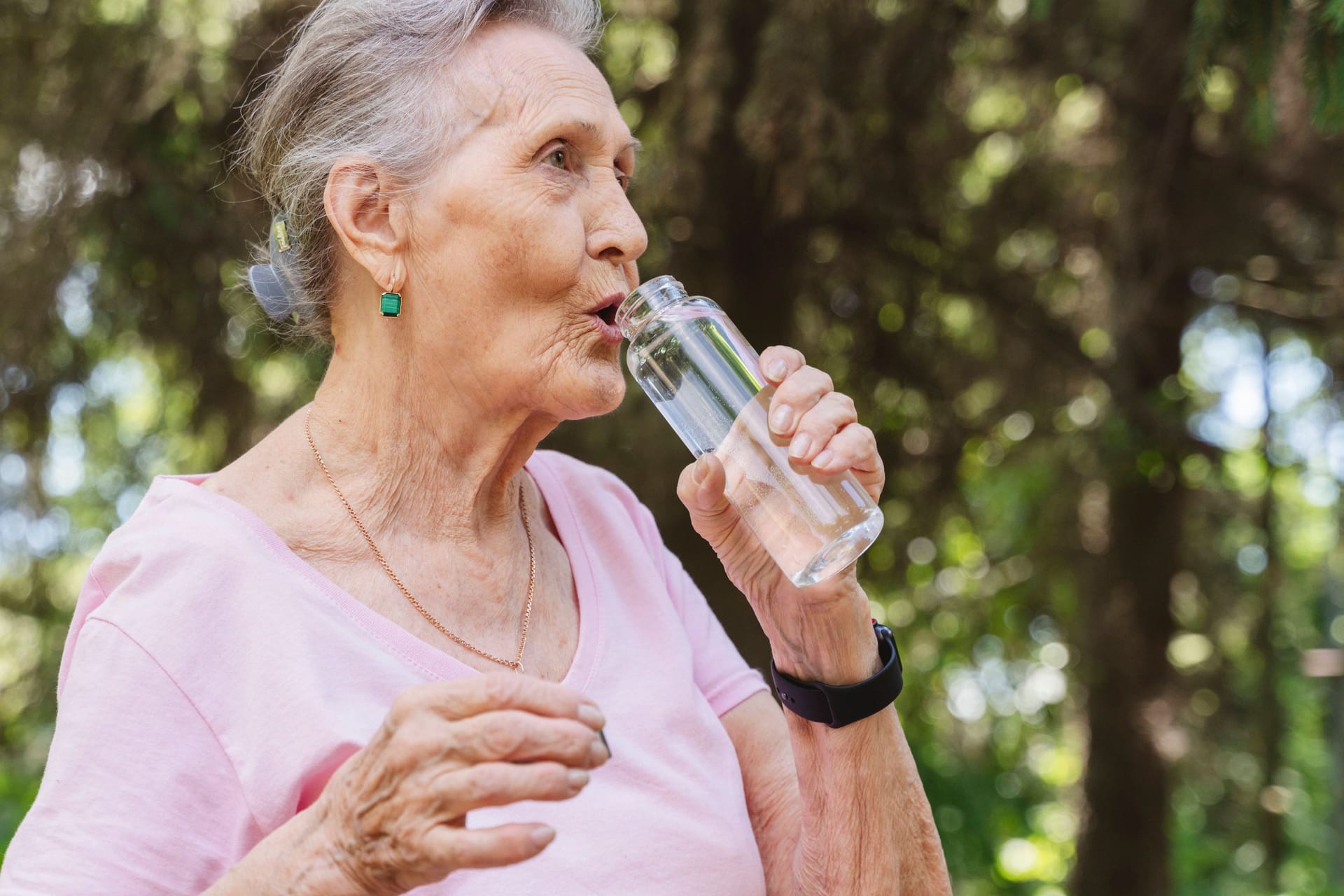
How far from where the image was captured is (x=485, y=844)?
1.19 m

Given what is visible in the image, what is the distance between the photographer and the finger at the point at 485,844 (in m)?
1.18

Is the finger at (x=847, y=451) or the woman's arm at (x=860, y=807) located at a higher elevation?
the finger at (x=847, y=451)

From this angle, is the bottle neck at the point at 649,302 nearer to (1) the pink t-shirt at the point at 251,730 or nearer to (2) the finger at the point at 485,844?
(1) the pink t-shirt at the point at 251,730

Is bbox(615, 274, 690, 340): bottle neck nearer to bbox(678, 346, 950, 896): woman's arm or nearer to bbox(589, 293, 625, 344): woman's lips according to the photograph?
bbox(589, 293, 625, 344): woman's lips

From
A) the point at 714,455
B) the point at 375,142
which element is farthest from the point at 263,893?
the point at 375,142

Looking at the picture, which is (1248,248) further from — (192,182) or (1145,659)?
(192,182)

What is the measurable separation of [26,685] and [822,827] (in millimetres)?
4555

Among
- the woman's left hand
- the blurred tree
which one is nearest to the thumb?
the woman's left hand

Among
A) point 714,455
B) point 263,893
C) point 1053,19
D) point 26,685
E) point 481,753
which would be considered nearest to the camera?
point 481,753

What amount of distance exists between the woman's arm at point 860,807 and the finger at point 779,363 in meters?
0.38

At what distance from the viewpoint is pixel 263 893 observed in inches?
53.2

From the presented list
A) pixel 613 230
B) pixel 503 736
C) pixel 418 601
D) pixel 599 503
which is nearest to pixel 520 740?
pixel 503 736

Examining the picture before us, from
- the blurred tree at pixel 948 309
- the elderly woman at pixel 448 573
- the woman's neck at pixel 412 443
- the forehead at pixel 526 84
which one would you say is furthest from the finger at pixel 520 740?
the blurred tree at pixel 948 309

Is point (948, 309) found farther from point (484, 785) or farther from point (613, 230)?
point (484, 785)
